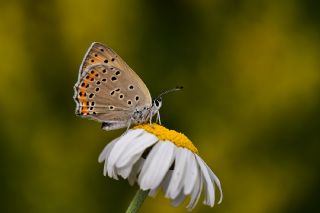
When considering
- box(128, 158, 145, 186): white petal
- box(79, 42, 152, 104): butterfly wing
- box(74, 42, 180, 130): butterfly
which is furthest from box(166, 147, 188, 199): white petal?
box(79, 42, 152, 104): butterfly wing

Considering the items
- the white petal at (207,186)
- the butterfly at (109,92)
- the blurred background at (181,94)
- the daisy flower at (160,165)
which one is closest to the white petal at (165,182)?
the daisy flower at (160,165)

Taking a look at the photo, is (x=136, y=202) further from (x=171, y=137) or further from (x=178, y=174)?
(x=171, y=137)

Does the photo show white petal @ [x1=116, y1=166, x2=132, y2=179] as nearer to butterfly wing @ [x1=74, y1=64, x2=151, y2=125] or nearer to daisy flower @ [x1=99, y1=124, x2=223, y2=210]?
daisy flower @ [x1=99, y1=124, x2=223, y2=210]

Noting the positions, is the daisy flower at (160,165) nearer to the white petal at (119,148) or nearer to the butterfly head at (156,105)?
the white petal at (119,148)

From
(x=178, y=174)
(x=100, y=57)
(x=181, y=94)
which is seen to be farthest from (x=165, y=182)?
(x=181, y=94)
